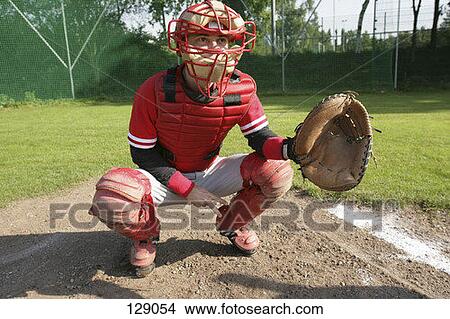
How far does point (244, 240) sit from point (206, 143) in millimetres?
658

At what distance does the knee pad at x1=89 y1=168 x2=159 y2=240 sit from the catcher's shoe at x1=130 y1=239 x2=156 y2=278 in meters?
0.13

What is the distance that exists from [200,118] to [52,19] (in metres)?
11.6

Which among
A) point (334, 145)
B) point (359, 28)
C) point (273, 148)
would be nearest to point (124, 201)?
point (273, 148)

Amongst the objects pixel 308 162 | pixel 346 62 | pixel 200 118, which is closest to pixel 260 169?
pixel 308 162

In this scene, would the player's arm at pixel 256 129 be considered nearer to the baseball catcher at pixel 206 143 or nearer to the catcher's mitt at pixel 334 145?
the baseball catcher at pixel 206 143

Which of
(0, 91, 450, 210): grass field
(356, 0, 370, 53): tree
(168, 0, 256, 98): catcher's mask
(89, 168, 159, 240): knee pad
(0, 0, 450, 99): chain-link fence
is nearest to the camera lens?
(168, 0, 256, 98): catcher's mask

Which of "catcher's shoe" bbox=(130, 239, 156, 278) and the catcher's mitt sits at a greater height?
the catcher's mitt

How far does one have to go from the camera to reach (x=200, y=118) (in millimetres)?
2186

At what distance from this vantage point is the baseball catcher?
1993mm

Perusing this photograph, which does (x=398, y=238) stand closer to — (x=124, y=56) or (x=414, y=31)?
(x=124, y=56)

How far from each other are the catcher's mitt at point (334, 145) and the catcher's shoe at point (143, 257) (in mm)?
994

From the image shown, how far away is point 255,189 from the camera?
7.93ft

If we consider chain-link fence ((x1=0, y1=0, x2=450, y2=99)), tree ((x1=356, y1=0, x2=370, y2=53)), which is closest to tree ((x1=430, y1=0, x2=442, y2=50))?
chain-link fence ((x1=0, y1=0, x2=450, y2=99))

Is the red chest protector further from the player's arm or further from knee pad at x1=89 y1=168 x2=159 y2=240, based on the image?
knee pad at x1=89 y1=168 x2=159 y2=240
